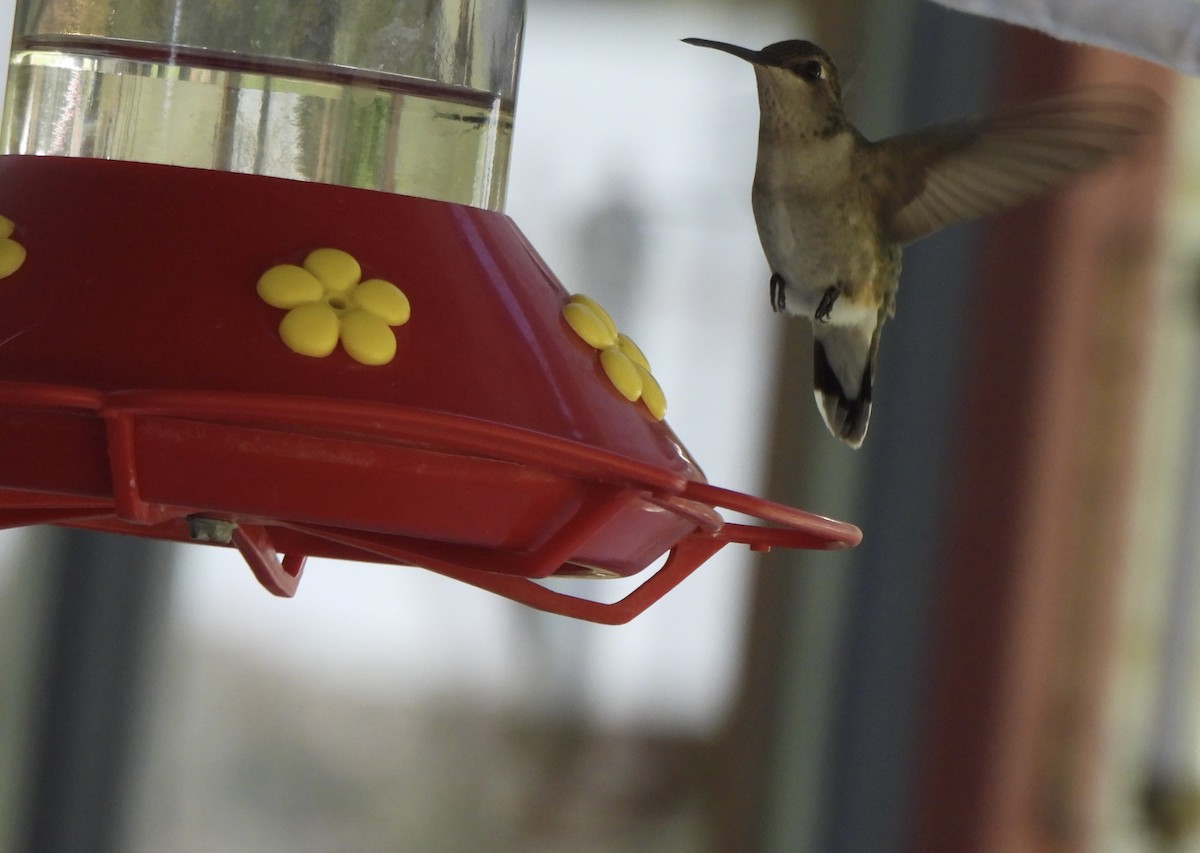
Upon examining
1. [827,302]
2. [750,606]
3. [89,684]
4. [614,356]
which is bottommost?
[89,684]

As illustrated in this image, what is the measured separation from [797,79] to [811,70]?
1.0 inches

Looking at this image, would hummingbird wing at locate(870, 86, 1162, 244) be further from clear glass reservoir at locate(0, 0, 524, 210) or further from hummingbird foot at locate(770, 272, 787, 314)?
clear glass reservoir at locate(0, 0, 524, 210)

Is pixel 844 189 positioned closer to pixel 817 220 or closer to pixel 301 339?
pixel 817 220

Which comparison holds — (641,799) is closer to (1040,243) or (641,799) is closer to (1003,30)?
(1040,243)

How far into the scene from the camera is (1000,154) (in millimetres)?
1964

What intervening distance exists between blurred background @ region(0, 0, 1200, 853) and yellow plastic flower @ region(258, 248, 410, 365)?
8.04 feet

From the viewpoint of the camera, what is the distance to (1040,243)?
348cm

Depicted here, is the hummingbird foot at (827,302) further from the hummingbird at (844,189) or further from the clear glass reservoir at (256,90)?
the clear glass reservoir at (256,90)

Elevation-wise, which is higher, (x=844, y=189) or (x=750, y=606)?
(x=844, y=189)

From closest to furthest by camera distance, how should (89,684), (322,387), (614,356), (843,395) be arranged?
(322,387) → (614,356) → (843,395) → (89,684)

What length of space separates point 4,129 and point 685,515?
2.77 ft

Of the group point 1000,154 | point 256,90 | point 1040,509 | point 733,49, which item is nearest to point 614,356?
point 256,90

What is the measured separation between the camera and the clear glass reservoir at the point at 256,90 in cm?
131

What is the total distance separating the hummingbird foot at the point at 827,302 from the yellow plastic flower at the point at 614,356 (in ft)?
2.98
